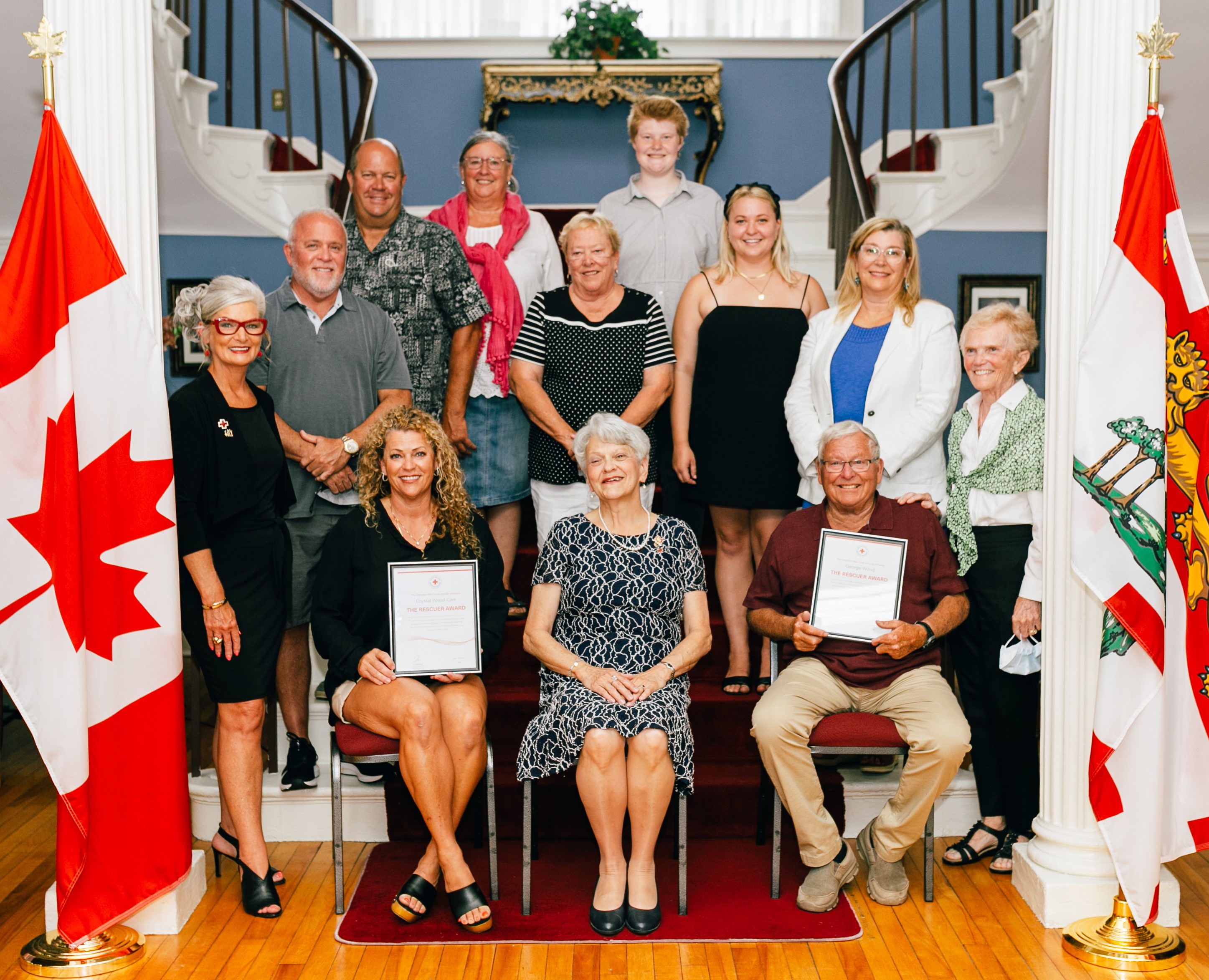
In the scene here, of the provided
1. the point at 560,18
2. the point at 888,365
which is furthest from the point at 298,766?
the point at 560,18

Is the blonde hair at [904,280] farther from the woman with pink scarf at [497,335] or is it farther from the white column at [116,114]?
the white column at [116,114]

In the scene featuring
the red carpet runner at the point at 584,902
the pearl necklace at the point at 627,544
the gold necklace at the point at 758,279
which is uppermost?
the gold necklace at the point at 758,279

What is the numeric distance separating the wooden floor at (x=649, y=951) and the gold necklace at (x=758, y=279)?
1849 millimetres

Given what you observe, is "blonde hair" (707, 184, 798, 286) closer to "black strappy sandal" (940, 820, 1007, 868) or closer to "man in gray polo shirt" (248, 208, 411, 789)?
"man in gray polo shirt" (248, 208, 411, 789)

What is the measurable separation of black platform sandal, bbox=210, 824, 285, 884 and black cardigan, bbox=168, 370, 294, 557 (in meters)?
0.87

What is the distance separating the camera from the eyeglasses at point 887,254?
3451 mm

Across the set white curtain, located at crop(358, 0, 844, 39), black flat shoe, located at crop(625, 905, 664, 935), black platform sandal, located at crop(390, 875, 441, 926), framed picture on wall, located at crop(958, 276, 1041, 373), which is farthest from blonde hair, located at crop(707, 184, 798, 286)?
white curtain, located at crop(358, 0, 844, 39)

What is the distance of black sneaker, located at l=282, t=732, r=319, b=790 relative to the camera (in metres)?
3.64

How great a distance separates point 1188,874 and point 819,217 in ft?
12.9

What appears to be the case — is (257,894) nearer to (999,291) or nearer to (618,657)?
(618,657)

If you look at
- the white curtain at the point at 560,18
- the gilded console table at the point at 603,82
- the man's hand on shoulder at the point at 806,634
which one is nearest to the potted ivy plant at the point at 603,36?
the gilded console table at the point at 603,82

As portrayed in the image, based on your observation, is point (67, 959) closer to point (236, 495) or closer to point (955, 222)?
point (236, 495)

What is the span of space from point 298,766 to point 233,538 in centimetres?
90

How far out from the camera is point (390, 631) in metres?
3.18
